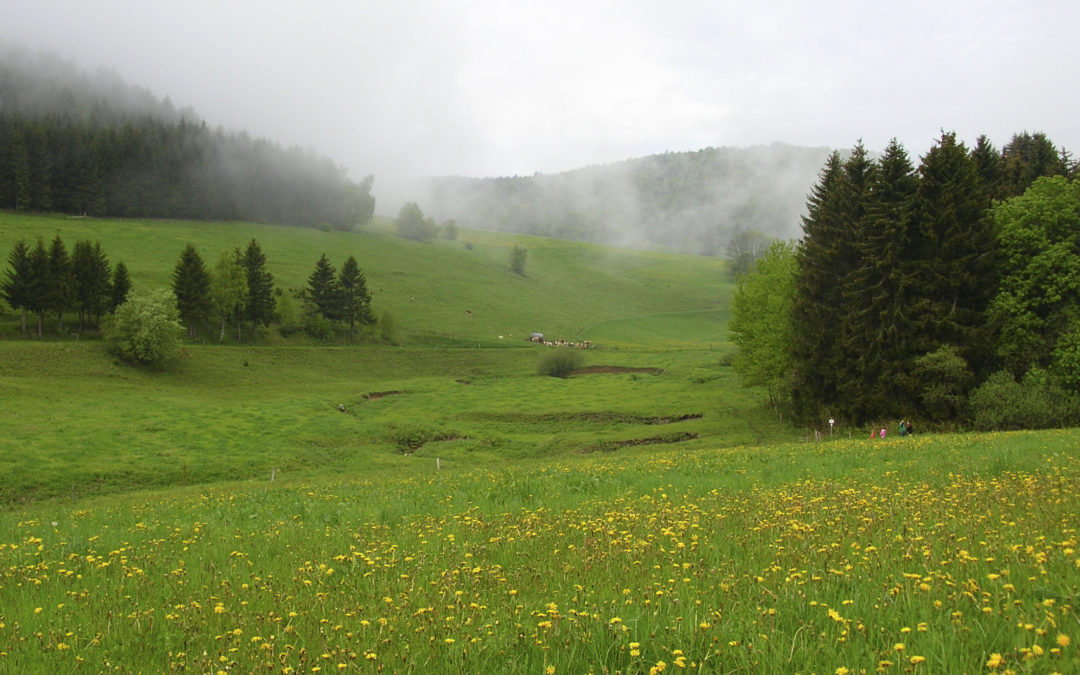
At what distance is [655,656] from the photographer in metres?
4.73

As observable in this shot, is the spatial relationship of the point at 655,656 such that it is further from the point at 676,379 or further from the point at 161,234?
the point at 161,234

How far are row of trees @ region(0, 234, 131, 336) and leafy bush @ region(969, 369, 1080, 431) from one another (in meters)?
92.3

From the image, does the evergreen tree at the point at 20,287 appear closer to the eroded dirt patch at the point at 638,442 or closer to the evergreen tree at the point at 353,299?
the evergreen tree at the point at 353,299

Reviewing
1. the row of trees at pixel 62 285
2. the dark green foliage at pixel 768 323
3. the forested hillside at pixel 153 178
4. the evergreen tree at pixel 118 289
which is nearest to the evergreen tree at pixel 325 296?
the evergreen tree at pixel 118 289

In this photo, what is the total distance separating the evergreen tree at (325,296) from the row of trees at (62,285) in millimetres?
26298

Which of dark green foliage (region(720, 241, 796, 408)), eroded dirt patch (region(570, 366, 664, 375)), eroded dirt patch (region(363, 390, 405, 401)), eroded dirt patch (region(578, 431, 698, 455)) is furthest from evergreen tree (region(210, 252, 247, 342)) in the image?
dark green foliage (region(720, 241, 796, 408))

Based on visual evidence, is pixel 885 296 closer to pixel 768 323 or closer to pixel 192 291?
pixel 768 323

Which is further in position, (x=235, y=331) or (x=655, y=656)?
(x=235, y=331)

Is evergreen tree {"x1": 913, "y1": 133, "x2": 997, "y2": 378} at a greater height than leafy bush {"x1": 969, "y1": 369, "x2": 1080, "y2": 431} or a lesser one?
greater

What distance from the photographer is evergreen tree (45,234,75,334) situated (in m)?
77.9

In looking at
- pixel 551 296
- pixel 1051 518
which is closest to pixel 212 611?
pixel 1051 518

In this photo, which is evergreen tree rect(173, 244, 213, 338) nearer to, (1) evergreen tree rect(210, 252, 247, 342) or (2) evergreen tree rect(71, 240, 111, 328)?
(1) evergreen tree rect(210, 252, 247, 342)

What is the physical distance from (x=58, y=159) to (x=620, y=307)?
136202 mm

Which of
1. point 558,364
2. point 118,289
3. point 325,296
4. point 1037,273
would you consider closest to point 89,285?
point 118,289
